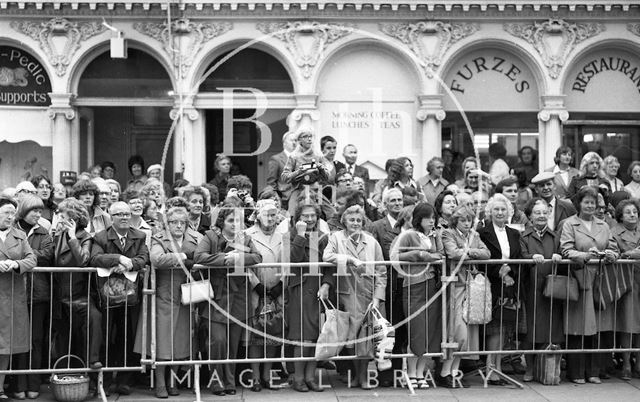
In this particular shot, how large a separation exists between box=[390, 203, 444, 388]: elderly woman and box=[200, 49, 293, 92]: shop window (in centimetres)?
755

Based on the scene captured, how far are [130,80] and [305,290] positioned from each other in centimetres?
846

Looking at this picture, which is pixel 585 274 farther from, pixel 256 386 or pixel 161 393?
pixel 161 393

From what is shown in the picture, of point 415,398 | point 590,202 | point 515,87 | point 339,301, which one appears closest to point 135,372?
point 339,301

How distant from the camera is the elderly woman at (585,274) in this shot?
32.4 ft

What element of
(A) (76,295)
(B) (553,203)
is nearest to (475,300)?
(B) (553,203)

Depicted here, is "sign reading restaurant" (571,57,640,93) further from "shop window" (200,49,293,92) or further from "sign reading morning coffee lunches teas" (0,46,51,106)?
"sign reading morning coffee lunches teas" (0,46,51,106)

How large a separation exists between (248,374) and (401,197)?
251 centimetres

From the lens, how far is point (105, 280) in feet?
30.1

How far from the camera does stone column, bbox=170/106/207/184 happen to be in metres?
16.3

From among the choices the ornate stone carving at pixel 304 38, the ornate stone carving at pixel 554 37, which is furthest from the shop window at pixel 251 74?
the ornate stone carving at pixel 554 37

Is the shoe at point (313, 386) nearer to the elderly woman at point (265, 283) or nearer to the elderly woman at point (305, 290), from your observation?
the elderly woman at point (305, 290)

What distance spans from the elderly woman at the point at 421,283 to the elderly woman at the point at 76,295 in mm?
3100

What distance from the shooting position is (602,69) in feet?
55.6

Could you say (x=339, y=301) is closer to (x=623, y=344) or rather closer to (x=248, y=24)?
(x=623, y=344)
